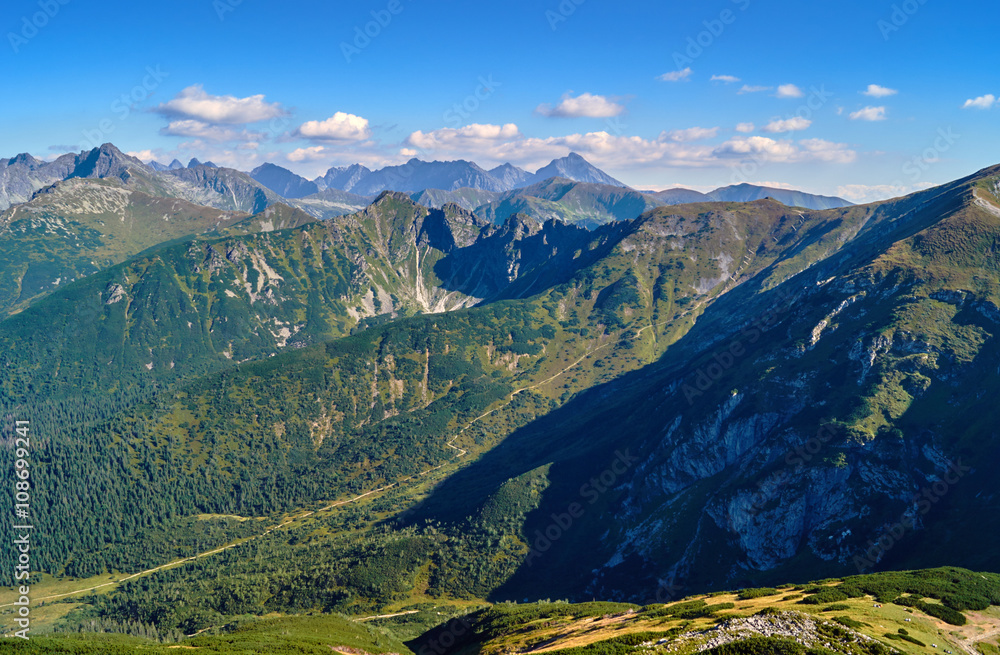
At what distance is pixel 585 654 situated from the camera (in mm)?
91688

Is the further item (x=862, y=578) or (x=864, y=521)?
(x=864, y=521)

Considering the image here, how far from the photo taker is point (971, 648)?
9075 centimetres

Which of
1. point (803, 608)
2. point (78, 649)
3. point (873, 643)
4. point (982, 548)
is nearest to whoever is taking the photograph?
point (873, 643)

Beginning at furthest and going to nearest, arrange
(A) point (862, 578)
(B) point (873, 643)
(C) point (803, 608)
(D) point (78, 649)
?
(A) point (862, 578) → (D) point (78, 649) → (C) point (803, 608) → (B) point (873, 643)

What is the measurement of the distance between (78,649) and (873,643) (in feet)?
472

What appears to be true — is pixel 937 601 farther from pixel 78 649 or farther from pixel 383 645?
pixel 78 649

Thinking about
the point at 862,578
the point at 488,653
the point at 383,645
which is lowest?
the point at 383,645

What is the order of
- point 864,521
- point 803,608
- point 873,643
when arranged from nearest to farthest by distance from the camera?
point 873,643 → point 803,608 → point 864,521

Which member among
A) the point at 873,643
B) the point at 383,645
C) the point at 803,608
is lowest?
the point at 383,645

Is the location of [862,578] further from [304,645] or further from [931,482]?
[304,645]

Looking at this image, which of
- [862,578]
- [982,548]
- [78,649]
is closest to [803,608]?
[862,578]

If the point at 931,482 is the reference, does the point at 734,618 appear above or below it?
above

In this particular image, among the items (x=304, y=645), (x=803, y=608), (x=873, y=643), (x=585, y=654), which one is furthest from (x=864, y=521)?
(x=304, y=645)

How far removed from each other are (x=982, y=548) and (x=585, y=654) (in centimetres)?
13599
